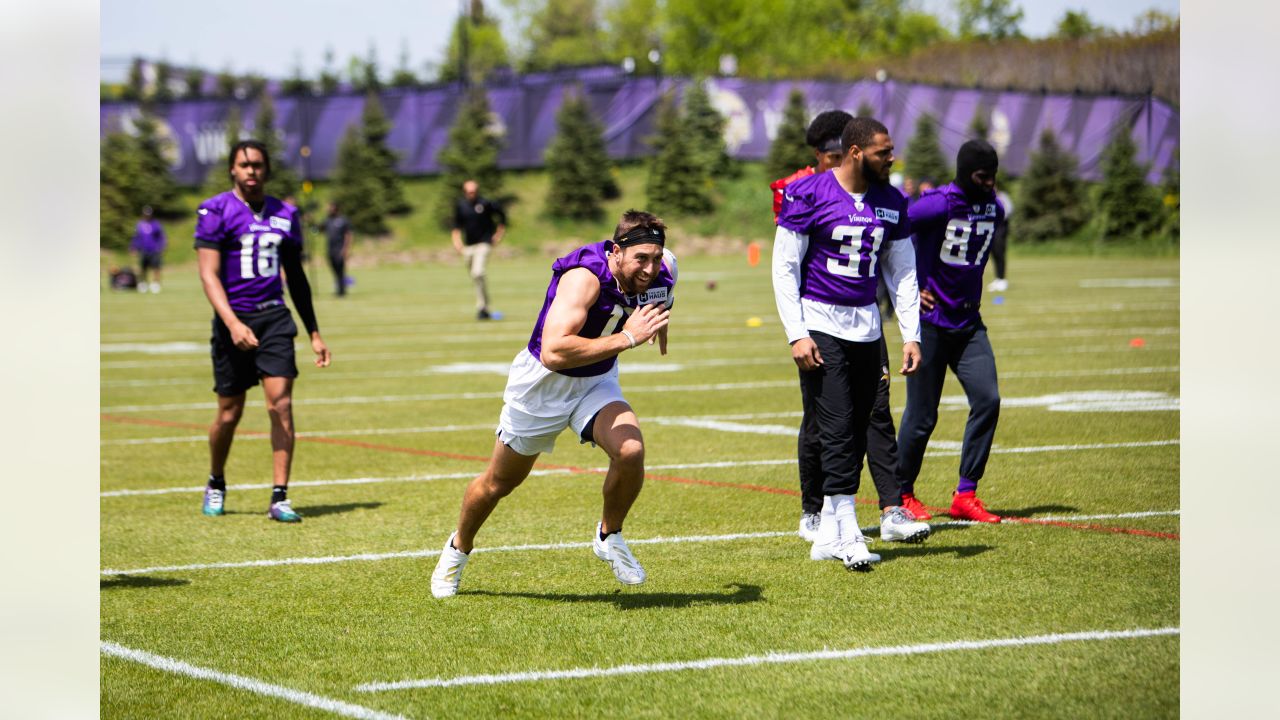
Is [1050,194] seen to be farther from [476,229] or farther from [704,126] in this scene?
[476,229]

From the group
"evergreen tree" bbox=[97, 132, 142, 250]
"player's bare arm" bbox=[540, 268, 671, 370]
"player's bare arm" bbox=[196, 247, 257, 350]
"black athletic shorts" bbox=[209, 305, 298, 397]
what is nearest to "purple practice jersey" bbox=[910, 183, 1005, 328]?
"player's bare arm" bbox=[540, 268, 671, 370]

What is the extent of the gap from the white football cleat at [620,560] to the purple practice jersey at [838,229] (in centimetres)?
167

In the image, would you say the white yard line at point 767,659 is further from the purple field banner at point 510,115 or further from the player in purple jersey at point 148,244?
the purple field banner at point 510,115

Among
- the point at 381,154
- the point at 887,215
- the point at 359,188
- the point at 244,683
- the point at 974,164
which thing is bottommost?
the point at 244,683

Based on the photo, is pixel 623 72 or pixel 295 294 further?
pixel 623 72

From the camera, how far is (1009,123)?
4606 cm

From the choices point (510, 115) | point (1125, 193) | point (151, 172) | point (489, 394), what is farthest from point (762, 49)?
point (489, 394)

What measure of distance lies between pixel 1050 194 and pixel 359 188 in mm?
25288

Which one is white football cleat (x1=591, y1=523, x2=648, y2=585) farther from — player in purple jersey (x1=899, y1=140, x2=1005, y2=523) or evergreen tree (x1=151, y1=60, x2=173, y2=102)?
evergreen tree (x1=151, y1=60, x2=173, y2=102)

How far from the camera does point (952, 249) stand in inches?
324
